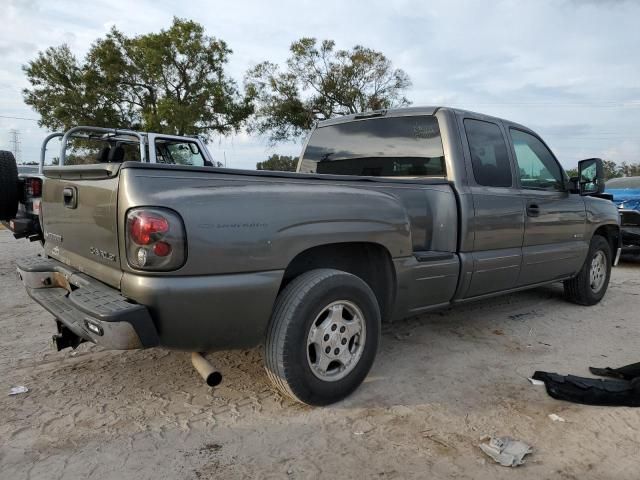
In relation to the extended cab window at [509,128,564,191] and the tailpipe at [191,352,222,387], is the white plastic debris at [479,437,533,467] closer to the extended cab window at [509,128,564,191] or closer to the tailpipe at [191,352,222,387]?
the tailpipe at [191,352,222,387]

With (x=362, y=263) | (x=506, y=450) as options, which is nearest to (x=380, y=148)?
(x=362, y=263)

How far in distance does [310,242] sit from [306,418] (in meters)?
1.01

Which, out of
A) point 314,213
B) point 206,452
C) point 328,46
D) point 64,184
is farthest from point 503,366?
point 328,46

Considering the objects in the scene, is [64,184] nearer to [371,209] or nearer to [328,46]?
[371,209]

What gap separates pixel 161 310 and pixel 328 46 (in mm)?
29157

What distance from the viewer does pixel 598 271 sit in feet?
18.2

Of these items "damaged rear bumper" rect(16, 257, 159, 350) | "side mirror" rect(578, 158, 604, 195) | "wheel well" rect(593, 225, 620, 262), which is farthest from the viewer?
"wheel well" rect(593, 225, 620, 262)

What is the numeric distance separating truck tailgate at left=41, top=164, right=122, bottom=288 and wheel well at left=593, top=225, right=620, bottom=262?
5.12 meters

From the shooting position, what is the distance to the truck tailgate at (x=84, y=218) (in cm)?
244

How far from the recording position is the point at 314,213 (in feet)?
8.84

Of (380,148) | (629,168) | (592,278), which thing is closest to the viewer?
(380,148)

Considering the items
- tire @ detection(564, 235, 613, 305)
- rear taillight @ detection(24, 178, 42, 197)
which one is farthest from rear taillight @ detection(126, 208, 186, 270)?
tire @ detection(564, 235, 613, 305)

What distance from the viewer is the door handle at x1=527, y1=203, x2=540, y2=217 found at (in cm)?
429

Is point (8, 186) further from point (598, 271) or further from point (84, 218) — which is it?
point (598, 271)
